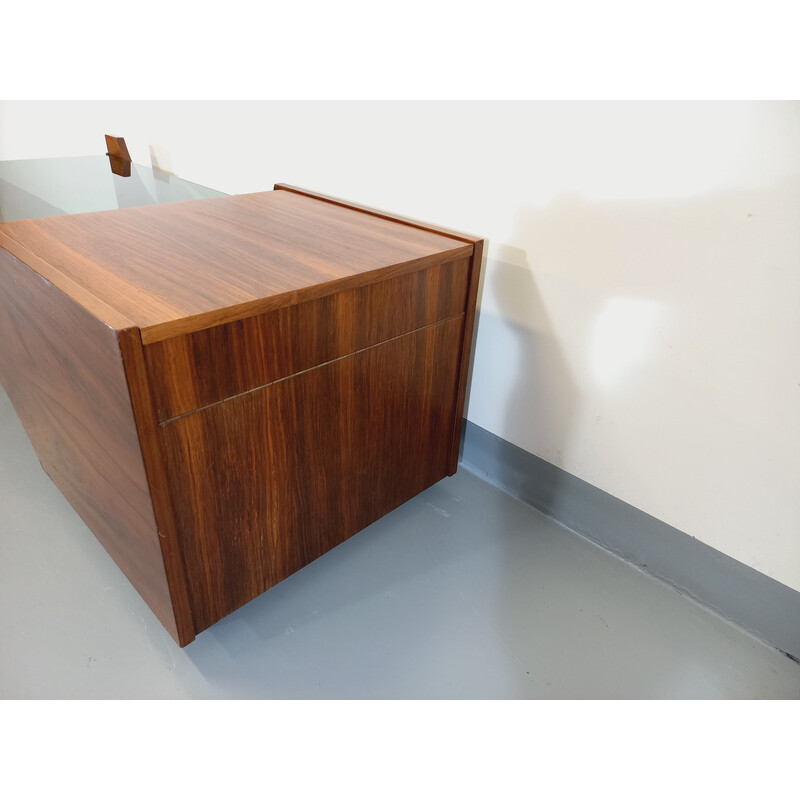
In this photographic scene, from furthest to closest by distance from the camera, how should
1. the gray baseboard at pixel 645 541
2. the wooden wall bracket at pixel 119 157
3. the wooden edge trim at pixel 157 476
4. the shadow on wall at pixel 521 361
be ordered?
the wooden wall bracket at pixel 119 157, the shadow on wall at pixel 521 361, the gray baseboard at pixel 645 541, the wooden edge trim at pixel 157 476

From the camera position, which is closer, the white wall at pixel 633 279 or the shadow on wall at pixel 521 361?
the white wall at pixel 633 279

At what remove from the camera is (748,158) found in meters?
0.77

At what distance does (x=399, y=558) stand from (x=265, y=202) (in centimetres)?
75

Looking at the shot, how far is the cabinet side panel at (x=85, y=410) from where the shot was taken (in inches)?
28.2

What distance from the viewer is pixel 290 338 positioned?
798 millimetres

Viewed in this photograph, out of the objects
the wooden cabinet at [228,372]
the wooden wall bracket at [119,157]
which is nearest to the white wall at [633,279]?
the wooden cabinet at [228,372]

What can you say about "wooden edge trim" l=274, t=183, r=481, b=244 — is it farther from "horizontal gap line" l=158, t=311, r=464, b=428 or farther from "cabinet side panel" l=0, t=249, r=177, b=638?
"cabinet side panel" l=0, t=249, r=177, b=638

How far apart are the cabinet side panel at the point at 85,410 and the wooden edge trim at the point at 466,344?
60cm

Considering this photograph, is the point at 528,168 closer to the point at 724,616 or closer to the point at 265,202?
the point at 265,202

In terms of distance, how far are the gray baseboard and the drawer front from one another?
16.0 inches

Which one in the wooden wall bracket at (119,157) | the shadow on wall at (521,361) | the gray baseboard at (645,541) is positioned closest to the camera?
the gray baseboard at (645,541)

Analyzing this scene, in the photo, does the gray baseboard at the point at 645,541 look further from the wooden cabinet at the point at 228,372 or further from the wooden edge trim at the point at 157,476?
the wooden edge trim at the point at 157,476

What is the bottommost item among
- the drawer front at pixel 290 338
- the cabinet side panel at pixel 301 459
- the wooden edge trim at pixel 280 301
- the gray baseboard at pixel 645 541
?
the gray baseboard at pixel 645 541

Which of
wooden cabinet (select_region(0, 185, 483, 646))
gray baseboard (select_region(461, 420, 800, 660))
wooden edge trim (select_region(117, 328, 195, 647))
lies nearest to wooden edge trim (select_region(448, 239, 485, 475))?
wooden cabinet (select_region(0, 185, 483, 646))
